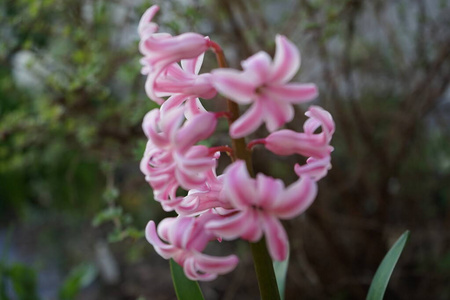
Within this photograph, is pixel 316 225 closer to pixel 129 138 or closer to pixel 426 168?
pixel 426 168

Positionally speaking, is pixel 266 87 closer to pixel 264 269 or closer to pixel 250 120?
pixel 250 120

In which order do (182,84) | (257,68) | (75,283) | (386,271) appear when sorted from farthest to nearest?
1. (75,283)
2. (386,271)
3. (182,84)
4. (257,68)

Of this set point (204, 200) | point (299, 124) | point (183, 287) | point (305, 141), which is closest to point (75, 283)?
point (299, 124)

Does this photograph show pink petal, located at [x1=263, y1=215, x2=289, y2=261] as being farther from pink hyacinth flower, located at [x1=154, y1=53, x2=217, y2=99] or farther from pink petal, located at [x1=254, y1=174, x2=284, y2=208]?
pink hyacinth flower, located at [x1=154, y1=53, x2=217, y2=99]

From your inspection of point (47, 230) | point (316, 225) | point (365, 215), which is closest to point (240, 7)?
point (316, 225)

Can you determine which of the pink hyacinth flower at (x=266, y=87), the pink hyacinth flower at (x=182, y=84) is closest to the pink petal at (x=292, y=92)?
the pink hyacinth flower at (x=266, y=87)
